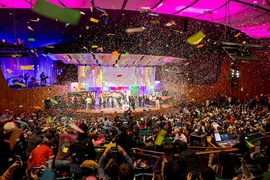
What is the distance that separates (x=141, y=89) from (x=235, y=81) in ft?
21.4

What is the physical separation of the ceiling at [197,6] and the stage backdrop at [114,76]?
26.1 feet

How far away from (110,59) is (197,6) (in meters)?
7.76

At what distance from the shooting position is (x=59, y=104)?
51.9ft

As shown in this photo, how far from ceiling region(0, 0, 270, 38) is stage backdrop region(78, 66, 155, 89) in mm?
7967

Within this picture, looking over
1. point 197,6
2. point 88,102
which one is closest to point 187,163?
point 197,6

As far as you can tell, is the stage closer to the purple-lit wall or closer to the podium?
the purple-lit wall

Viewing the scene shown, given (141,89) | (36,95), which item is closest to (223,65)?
(141,89)

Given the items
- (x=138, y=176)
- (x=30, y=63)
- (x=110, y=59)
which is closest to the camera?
(x=138, y=176)

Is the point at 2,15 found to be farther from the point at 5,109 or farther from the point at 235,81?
the point at 235,81

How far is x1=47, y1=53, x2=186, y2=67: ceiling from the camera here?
631 inches

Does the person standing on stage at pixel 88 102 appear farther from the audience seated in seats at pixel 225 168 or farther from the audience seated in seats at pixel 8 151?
the audience seated in seats at pixel 225 168

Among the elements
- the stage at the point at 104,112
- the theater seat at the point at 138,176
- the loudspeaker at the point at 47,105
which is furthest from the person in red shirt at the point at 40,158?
the loudspeaker at the point at 47,105

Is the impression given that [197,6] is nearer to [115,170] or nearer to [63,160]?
[63,160]

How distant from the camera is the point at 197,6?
32.9ft
